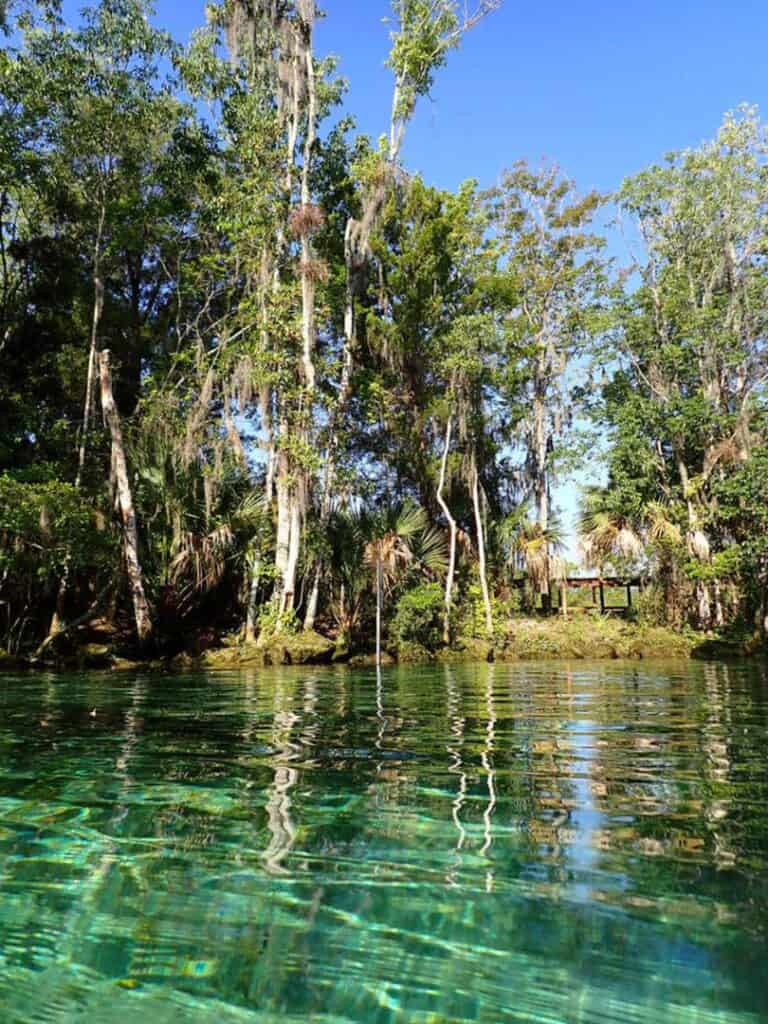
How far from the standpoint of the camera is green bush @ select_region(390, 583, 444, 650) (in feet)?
53.7

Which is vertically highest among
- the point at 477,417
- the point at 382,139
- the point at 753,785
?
the point at 382,139

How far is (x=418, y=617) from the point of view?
16.5m

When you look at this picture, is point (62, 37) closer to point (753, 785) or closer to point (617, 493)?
point (617, 493)

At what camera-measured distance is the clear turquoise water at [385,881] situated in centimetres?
128

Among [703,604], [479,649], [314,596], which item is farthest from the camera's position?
[703,604]

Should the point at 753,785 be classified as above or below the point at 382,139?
below

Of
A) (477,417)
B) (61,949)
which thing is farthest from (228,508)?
(61,949)

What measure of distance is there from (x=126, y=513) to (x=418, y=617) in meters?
6.98

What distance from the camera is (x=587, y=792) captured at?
2750 mm

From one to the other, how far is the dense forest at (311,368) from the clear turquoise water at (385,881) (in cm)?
1095

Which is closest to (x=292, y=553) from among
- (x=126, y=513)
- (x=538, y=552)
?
(x=126, y=513)

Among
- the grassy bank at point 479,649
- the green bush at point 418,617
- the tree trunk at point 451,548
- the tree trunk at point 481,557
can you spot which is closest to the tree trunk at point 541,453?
the tree trunk at point 481,557

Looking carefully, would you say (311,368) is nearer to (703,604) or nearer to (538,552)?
(538,552)

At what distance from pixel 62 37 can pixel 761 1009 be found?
67.3 feet
